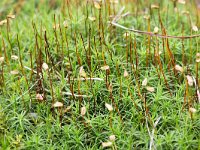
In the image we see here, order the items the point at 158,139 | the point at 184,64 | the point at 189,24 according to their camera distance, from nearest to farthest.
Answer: the point at 158,139
the point at 184,64
the point at 189,24

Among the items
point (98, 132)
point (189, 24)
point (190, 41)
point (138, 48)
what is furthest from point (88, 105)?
point (189, 24)

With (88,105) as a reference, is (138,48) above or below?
above

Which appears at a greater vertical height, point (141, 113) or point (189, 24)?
point (189, 24)

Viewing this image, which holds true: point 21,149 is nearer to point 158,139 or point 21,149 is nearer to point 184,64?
point 158,139

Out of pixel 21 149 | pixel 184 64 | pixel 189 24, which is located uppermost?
pixel 189 24

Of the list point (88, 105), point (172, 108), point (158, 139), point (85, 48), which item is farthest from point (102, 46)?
point (158, 139)

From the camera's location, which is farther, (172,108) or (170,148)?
(172,108)

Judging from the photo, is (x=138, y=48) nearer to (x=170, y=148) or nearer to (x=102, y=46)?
(x=102, y=46)

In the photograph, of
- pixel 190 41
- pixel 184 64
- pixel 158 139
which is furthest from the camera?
pixel 190 41

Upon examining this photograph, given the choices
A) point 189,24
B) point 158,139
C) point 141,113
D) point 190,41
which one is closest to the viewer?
point 158,139
